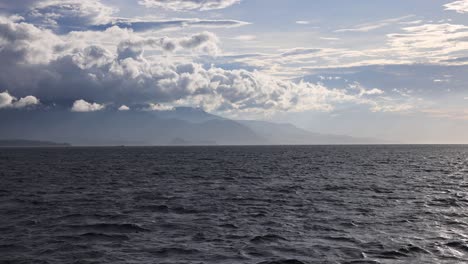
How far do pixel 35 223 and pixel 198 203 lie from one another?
47.8ft

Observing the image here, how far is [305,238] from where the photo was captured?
86.5 ft

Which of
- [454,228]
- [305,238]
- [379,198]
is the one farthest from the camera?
[379,198]

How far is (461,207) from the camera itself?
3869 centimetres

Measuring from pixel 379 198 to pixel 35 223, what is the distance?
105ft

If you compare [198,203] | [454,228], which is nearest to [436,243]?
[454,228]

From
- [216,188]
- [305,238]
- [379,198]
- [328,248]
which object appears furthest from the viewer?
[216,188]

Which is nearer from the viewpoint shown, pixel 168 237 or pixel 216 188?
pixel 168 237

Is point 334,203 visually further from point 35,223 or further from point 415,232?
point 35,223

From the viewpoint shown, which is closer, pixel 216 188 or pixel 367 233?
pixel 367 233

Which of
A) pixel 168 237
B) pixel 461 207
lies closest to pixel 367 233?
pixel 168 237

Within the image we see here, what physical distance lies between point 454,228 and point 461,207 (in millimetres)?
10719

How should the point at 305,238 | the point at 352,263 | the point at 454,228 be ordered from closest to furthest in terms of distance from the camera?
the point at 352,263
the point at 305,238
the point at 454,228

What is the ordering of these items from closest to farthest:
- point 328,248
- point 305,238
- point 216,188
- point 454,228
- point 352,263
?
point 352,263 < point 328,248 < point 305,238 < point 454,228 < point 216,188

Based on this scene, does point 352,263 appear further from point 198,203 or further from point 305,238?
point 198,203
